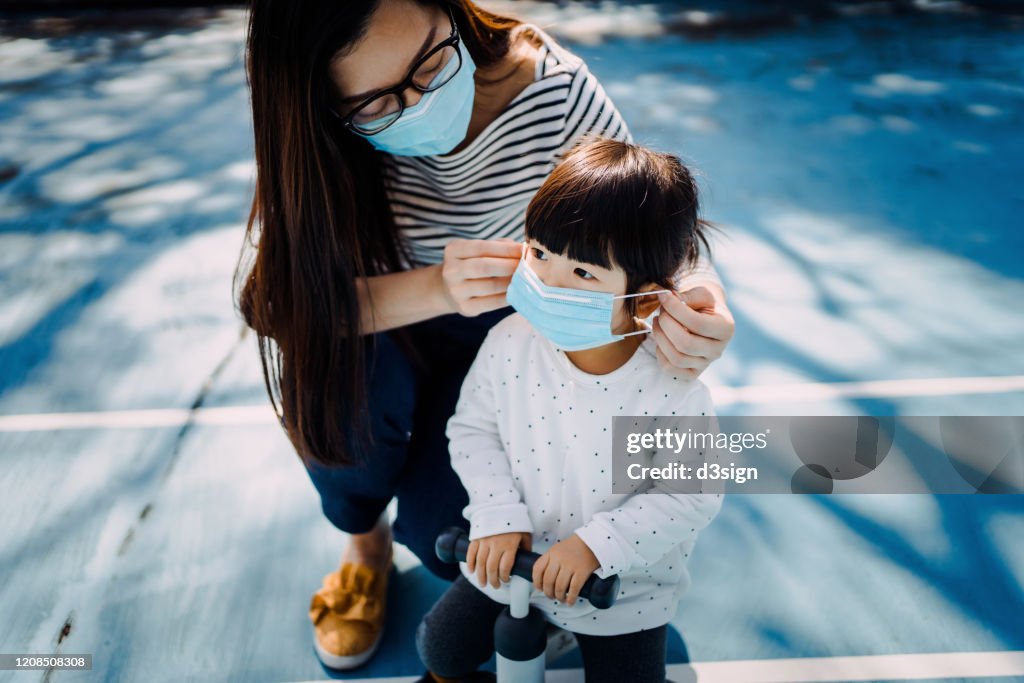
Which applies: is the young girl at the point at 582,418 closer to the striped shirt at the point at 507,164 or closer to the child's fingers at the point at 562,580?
the child's fingers at the point at 562,580

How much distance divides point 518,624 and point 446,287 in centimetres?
56

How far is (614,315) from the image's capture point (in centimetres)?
121

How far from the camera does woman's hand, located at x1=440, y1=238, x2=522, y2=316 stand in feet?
4.10

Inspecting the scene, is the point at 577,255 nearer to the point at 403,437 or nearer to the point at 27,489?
the point at 403,437

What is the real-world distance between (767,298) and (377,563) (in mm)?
1464

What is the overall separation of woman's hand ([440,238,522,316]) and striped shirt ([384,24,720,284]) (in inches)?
10.8

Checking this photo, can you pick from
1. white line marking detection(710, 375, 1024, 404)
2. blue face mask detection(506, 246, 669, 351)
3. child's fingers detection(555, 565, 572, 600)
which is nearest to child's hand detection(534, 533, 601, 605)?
child's fingers detection(555, 565, 572, 600)

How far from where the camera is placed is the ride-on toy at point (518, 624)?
1.14 meters

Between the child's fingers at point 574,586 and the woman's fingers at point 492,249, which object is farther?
the woman's fingers at point 492,249

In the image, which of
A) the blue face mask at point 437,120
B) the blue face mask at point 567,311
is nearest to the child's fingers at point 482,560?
the blue face mask at point 567,311

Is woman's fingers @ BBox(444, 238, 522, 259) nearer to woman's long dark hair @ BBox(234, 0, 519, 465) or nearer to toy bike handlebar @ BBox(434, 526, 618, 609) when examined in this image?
woman's long dark hair @ BBox(234, 0, 519, 465)

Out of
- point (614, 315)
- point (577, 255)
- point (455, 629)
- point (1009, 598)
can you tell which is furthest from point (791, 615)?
point (577, 255)

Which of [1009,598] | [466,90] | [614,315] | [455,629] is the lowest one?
[1009,598]

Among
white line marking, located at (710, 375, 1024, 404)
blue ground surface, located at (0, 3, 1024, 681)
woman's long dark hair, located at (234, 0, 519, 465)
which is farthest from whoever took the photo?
white line marking, located at (710, 375, 1024, 404)
